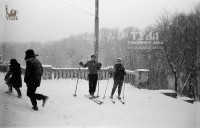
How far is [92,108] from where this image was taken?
28.2 feet

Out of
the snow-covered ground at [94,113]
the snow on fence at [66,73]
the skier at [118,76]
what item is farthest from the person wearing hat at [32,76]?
the snow on fence at [66,73]

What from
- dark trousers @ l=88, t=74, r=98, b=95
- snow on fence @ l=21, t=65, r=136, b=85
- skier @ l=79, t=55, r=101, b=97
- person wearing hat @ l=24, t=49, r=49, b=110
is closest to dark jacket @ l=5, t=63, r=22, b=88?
person wearing hat @ l=24, t=49, r=49, b=110

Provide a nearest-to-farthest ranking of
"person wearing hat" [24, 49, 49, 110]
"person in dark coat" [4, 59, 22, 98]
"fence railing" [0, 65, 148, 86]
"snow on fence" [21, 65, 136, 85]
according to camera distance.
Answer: "person wearing hat" [24, 49, 49, 110], "person in dark coat" [4, 59, 22, 98], "fence railing" [0, 65, 148, 86], "snow on fence" [21, 65, 136, 85]

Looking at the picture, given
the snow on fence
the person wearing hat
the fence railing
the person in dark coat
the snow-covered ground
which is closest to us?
the snow-covered ground

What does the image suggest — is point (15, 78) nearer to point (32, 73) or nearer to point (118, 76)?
point (32, 73)

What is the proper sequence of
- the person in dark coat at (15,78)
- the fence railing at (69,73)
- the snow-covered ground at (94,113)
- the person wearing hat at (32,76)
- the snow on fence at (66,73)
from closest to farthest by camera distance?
1. the snow-covered ground at (94,113)
2. the person wearing hat at (32,76)
3. the person in dark coat at (15,78)
4. the fence railing at (69,73)
5. the snow on fence at (66,73)

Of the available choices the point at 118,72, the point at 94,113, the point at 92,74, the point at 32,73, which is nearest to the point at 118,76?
the point at 118,72

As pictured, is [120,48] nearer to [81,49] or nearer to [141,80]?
[81,49]

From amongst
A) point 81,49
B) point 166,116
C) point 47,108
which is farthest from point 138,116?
point 81,49

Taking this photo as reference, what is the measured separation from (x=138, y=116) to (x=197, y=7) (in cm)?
1979

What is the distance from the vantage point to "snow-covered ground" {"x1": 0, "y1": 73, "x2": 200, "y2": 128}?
21.8 feet

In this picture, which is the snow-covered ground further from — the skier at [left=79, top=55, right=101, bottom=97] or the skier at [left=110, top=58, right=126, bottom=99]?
the skier at [left=110, top=58, right=126, bottom=99]

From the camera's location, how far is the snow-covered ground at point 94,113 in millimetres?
6636

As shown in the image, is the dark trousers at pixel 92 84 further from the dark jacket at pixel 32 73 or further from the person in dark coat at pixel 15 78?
the dark jacket at pixel 32 73
